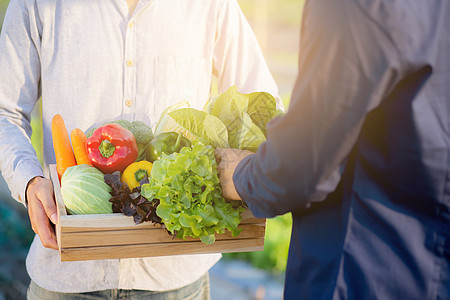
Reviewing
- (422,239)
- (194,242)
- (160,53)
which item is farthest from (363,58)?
(160,53)

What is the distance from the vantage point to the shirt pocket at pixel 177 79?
214cm

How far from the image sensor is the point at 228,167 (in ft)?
4.91

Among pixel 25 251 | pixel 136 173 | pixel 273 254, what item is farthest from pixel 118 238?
pixel 273 254

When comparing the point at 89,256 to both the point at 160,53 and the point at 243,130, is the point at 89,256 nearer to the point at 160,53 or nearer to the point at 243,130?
the point at 243,130

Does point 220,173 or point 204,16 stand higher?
point 204,16

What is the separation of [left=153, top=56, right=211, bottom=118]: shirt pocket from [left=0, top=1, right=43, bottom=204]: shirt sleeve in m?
0.53

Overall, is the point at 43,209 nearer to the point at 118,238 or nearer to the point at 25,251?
the point at 118,238

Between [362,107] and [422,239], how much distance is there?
0.36 meters

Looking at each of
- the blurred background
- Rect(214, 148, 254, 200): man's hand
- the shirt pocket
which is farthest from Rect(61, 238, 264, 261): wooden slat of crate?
the blurred background

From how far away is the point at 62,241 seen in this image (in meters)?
1.50

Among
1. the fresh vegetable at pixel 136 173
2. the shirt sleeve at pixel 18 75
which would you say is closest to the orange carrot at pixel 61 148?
the shirt sleeve at pixel 18 75

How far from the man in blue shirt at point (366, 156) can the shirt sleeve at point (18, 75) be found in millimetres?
1155

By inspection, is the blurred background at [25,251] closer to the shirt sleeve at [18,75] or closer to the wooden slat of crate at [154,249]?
the shirt sleeve at [18,75]

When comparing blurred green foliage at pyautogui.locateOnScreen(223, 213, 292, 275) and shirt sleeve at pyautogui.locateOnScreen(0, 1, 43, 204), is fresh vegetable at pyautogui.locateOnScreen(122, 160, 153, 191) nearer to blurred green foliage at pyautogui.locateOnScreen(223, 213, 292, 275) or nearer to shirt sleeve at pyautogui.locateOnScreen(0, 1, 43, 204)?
shirt sleeve at pyautogui.locateOnScreen(0, 1, 43, 204)
